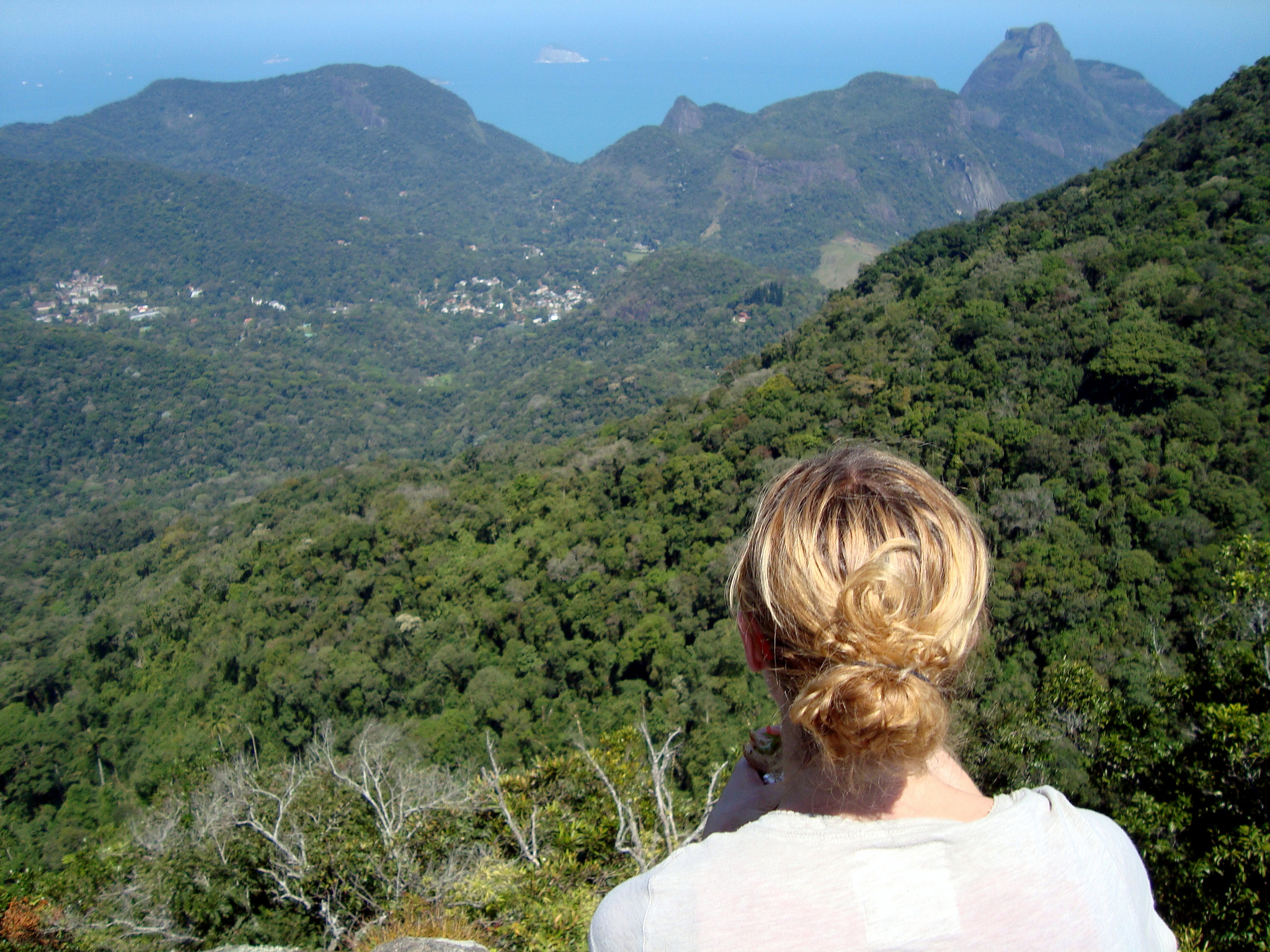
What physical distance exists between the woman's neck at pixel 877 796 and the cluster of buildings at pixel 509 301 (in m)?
155

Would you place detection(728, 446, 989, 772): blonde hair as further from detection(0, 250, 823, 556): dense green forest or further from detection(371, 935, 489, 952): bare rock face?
detection(0, 250, 823, 556): dense green forest

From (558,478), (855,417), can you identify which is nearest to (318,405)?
(558,478)

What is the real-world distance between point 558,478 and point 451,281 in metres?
149

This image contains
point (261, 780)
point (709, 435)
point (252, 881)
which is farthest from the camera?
point (709, 435)

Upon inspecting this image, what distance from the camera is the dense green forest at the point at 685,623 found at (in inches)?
325

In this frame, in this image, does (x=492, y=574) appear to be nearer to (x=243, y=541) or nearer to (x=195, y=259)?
(x=243, y=541)

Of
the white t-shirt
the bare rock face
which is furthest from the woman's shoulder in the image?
the bare rock face

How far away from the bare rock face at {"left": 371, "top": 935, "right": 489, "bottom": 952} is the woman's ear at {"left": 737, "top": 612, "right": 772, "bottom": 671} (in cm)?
513

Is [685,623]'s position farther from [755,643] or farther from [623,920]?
[623,920]

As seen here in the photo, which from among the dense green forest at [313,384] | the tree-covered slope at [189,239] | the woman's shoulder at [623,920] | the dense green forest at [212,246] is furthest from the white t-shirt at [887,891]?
the tree-covered slope at [189,239]

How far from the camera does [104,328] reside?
13262cm

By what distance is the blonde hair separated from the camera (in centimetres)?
143

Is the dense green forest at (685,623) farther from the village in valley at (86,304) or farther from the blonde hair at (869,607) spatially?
the village in valley at (86,304)

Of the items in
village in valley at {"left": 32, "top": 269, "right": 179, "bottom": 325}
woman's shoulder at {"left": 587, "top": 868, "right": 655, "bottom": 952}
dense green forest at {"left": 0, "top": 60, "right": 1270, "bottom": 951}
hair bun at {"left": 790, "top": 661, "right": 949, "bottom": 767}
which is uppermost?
village in valley at {"left": 32, "top": 269, "right": 179, "bottom": 325}
